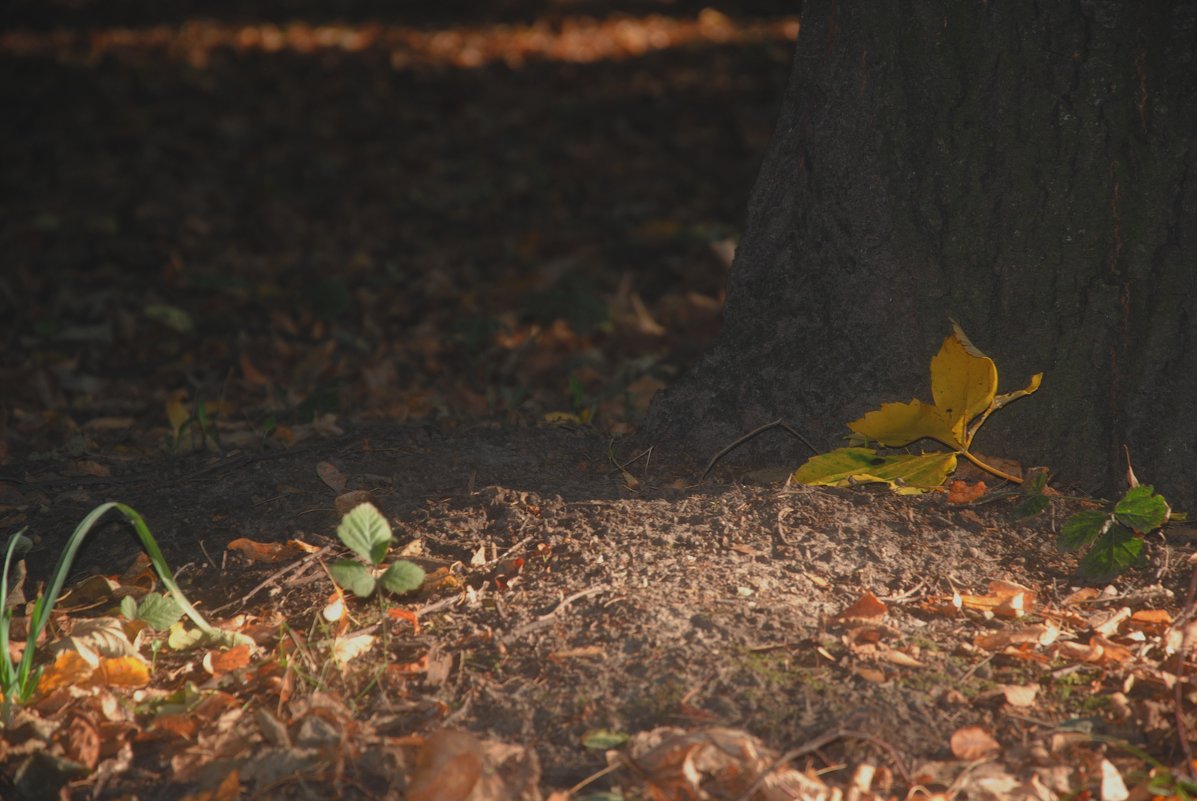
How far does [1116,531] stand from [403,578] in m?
1.45

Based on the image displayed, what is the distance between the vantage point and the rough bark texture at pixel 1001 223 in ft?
7.71

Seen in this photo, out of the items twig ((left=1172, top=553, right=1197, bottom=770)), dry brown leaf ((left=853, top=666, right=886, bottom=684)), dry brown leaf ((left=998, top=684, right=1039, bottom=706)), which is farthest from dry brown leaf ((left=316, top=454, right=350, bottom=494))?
twig ((left=1172, top=553, right=1197, bottom=770))

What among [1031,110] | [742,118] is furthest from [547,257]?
[1031,110]

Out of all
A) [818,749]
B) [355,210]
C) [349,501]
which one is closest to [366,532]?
[349,501]

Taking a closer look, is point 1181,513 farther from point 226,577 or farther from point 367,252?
point 367,252

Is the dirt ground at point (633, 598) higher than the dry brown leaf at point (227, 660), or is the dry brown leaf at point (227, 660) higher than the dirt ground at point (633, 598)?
the dirt ground at point (633, 598)

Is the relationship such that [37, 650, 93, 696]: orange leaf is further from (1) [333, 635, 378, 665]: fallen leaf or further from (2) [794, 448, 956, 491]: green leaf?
(2) [794, 448, 956, 491]: green leaf

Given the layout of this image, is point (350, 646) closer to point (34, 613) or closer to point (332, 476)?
point (34, 613)

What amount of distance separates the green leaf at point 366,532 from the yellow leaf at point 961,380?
1221 millimetres

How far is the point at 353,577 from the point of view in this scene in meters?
2.08

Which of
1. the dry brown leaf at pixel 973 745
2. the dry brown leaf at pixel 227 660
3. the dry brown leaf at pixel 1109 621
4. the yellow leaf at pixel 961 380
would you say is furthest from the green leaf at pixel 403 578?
the dry brown leaf at pixel 1109 621

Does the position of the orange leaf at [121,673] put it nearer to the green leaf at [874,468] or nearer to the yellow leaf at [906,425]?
the green leaf at [874,468]

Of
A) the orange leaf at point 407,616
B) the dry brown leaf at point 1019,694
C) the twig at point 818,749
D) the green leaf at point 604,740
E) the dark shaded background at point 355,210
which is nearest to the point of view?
the twig at point 818,749

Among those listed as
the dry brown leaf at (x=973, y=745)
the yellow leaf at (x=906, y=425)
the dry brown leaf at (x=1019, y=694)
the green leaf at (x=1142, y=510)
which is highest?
the yellow leaf at (x=906, y=425)
